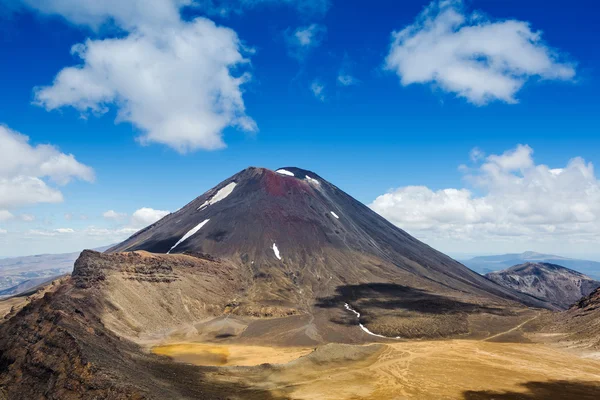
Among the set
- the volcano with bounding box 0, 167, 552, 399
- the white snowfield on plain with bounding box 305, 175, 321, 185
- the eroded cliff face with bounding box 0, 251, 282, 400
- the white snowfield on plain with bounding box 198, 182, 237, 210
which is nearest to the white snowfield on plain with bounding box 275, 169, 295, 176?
the white snowfield on plain with bounding box 305, 175, 321, 185

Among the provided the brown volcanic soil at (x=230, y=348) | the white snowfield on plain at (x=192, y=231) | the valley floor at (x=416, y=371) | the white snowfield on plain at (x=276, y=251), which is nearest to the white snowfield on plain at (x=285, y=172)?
the white snowfield on plain at (x=192, y=231)

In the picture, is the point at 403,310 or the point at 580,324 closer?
the point at 580,324

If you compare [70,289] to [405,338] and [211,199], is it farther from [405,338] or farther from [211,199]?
[211,199]

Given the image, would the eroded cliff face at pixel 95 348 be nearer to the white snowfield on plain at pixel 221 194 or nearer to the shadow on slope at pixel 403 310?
the shadow on slope at pixel 403 310

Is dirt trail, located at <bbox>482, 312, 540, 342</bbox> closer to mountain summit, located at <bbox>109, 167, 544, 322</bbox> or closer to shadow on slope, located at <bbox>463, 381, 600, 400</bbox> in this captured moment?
mountain summit, located at <bbox>109, 167, 544, 322</bbox>

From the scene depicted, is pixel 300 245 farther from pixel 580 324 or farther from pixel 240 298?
pixel 580 324

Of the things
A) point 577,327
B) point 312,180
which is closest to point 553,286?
point 312,180

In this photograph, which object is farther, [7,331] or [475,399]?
[7,331]

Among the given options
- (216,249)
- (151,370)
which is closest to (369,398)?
(151,370)
